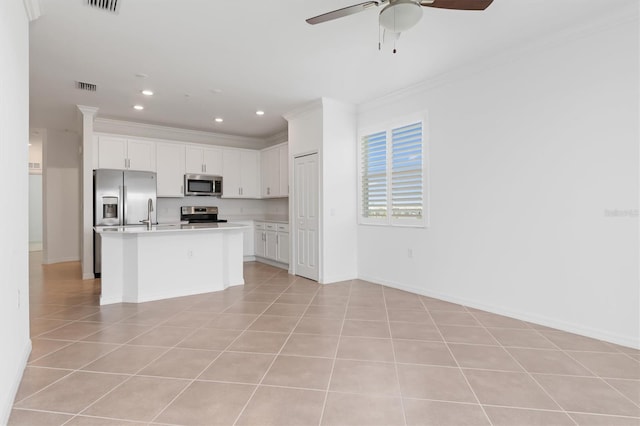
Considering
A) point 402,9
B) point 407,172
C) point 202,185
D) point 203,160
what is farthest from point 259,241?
point 402,9

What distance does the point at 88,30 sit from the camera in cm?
307

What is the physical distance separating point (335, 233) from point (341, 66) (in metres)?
2.38

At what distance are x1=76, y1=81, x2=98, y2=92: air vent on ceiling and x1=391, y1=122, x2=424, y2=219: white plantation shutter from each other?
4.07 metres

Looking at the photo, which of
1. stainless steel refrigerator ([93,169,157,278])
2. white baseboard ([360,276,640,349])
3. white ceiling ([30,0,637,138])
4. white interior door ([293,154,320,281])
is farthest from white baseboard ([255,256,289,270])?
white ceiling ([30,0,637,138])

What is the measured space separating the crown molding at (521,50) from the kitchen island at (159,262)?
3.03 m

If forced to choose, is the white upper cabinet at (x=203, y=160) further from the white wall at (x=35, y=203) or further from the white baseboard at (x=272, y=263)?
the white wall at (x=35, y=203)

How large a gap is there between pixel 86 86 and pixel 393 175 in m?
4.29

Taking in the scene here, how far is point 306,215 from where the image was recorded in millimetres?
5367

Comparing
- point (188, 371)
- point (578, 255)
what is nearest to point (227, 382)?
point (188, 371)

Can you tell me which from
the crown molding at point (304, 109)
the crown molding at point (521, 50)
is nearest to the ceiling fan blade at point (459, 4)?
the crown molding at point (521, 50)

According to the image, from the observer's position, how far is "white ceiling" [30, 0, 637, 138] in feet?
9.14

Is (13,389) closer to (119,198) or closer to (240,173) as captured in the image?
(119,198)

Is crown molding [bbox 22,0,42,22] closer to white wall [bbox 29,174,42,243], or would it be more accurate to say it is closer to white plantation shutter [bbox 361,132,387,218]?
white plantation shutter [bbox 361,132,387,218]

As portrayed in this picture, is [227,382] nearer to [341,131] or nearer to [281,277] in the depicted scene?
[281,277]
